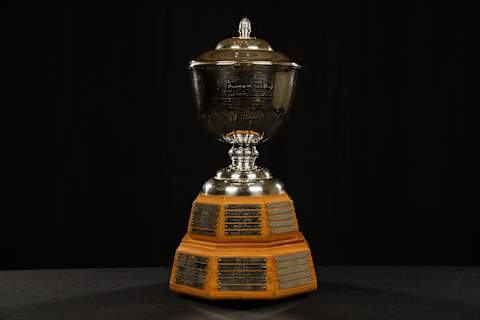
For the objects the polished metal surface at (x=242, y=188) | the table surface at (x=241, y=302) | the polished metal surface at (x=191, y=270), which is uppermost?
the polished metal surface at (x=242, y=188)

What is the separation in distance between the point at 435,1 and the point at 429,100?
35cm

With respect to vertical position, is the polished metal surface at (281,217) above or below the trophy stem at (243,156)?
below

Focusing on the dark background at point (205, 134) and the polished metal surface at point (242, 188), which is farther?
the dark background at point (205, 134)

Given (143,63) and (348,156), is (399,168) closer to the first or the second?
(348,156)

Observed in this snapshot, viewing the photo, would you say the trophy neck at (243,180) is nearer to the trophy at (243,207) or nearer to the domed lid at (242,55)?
the trophy at (243,207)

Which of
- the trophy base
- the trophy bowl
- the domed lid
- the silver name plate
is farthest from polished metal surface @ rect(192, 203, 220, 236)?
the domed lid

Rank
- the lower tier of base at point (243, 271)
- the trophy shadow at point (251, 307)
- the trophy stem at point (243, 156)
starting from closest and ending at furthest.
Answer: the trophy shadow at point (251, 307), the lower tier of base at point (243, 271), the trophy stem at point (243, 156)

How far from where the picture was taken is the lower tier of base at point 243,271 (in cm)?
240

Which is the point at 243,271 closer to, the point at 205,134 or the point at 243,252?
the point at 243,252

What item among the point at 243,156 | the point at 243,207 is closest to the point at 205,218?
the point at 243,207

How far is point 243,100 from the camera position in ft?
8.04

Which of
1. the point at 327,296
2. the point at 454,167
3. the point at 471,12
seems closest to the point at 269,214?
the point at 327,296

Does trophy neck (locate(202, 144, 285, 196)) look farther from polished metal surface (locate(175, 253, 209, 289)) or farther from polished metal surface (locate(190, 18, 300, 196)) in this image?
polished metal surface (locate(175, 253, 209, 289))

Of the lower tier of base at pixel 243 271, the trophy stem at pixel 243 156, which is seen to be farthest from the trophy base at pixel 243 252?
the trophy stem at pixel 243 156
